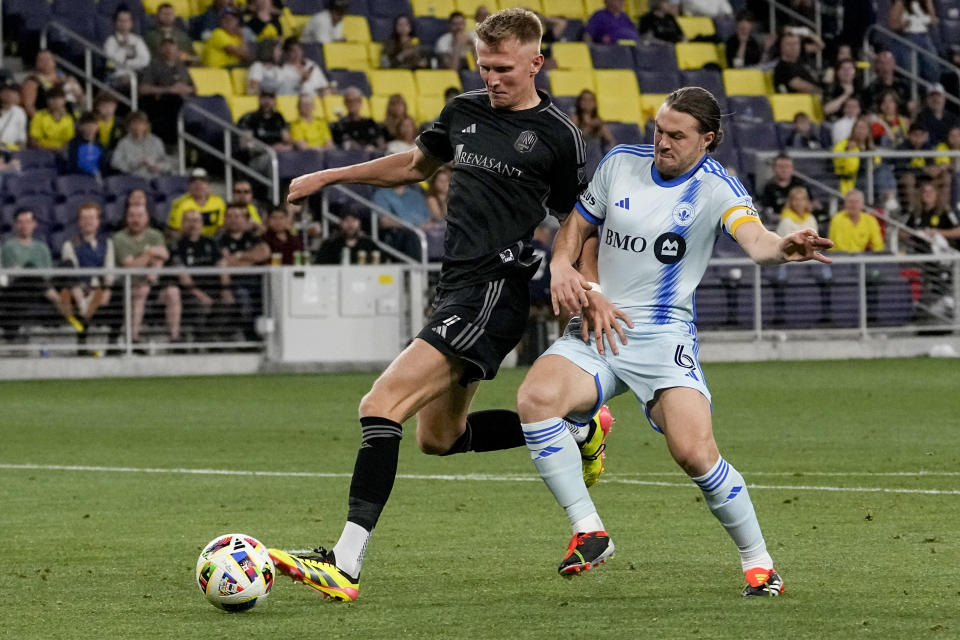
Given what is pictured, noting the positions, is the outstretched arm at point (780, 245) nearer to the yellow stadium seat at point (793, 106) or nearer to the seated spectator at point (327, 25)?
the seated spectator at point (327, 25)

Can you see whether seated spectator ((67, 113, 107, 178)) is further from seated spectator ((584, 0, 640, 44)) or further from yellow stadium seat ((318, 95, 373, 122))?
seated spectator ((584, 0, 640, 44))

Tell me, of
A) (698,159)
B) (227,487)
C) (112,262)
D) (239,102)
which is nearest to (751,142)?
(239,102)

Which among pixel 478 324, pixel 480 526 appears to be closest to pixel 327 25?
pixel 480 526

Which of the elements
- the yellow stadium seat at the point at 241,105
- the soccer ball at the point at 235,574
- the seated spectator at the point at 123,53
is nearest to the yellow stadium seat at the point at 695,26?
the yellow stadium seat at the point at 241,105

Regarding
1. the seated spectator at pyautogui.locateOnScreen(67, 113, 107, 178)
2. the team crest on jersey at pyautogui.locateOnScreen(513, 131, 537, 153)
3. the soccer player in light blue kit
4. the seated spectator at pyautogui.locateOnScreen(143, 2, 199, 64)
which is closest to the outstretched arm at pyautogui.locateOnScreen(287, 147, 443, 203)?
the team crest on jersey at pyautogui.locateOnScreen(513, 131, 537, 153)

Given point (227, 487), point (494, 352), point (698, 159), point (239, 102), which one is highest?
point (239, 102)

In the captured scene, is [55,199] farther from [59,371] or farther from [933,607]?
[933,607]

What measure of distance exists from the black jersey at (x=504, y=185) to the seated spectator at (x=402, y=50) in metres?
17.0

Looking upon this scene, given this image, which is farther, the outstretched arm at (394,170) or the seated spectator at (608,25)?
the seated spectator at (608,25)

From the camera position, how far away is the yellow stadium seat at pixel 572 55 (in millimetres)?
24734

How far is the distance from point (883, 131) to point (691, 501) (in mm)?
16401

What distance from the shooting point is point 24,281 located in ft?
61.5

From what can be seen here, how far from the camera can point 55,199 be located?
20.0m

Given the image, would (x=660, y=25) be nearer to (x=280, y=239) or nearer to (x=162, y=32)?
(x=162, y=32)
